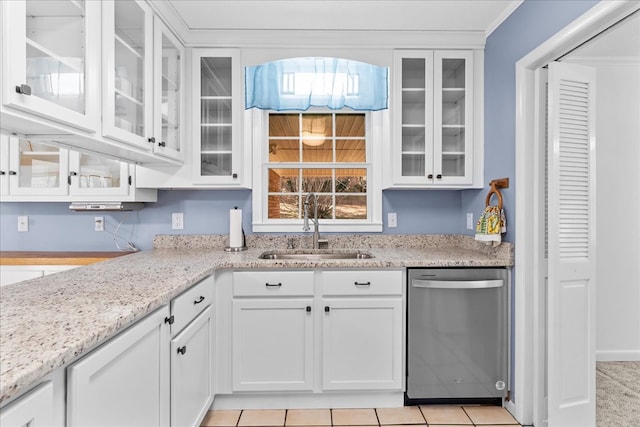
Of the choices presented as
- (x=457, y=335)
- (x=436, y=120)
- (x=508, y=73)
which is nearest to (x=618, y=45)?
(x=508, y=73)

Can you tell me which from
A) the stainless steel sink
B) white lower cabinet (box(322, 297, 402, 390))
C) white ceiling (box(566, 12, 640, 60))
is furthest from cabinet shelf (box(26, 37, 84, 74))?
white ceiling (box(566, 12, 640, 60))

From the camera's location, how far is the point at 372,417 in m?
2.15

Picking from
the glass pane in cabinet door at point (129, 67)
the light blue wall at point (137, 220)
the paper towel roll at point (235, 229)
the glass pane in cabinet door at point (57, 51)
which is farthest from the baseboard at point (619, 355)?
the glass pane in cabinet door at point (57, 51)

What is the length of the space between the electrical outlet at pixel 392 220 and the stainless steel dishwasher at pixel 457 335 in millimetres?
749

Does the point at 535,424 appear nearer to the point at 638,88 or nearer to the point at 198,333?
the point at 198,333

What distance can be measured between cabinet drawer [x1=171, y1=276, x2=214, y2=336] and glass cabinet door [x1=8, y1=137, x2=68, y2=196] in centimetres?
137

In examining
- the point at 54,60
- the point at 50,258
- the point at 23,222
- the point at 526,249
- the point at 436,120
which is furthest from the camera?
the point at 23,222

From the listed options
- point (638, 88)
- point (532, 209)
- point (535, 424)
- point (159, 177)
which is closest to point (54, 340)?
point (159, 177)

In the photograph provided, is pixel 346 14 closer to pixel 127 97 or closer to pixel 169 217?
pixel 127 97

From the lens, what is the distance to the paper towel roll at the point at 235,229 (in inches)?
102

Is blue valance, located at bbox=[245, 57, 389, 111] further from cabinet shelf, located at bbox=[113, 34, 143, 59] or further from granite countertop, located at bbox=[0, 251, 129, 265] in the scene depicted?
granite countertop, located at bbox=[0, 251, 129, 265]

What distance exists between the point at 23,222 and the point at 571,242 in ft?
12.2

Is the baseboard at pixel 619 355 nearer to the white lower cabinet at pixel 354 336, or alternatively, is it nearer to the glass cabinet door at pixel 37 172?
the white lower cabinet at pixel 354 336

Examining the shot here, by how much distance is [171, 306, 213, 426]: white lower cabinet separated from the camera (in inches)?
62.5
